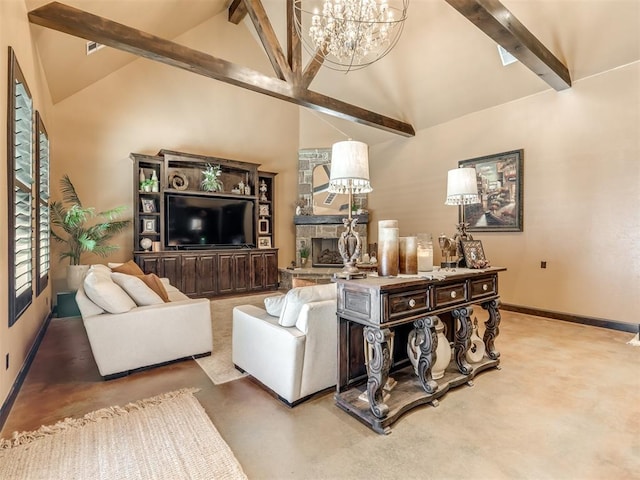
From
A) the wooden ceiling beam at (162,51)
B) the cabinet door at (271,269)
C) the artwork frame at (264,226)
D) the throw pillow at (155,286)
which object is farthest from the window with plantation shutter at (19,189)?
the artwork frame at (264,226)

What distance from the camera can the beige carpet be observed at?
106 inches

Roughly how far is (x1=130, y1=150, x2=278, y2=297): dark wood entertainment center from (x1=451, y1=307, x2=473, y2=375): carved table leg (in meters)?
4.42

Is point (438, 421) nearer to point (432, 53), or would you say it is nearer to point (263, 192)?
point (432, 53)

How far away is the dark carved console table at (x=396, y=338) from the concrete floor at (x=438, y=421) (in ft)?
0.32

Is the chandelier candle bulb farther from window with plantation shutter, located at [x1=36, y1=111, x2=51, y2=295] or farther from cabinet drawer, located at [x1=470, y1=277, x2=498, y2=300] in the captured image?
window with plantation shutter, located at [x1=36, y1=111, x2=51, y2=295]

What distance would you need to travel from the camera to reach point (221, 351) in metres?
3.21

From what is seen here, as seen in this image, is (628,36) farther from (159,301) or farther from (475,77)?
(159,301)

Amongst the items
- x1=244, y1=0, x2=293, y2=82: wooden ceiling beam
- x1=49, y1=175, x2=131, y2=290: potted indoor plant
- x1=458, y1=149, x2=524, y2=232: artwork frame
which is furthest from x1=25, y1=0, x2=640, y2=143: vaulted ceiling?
x1=49, y1=175, x2=131, y2=290: potted indoor plant

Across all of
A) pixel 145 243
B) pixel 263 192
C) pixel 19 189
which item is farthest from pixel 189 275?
pixel 19 189

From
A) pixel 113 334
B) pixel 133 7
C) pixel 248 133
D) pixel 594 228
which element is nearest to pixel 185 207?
pixel 248 133

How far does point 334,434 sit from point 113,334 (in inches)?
74.7

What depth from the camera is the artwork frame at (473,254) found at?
2.77 m

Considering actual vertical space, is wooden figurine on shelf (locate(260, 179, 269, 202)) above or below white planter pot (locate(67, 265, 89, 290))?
above

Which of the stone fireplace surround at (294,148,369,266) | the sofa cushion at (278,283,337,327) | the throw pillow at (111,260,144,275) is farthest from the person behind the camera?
the stone fireplace surround at (294,148,369,266)
